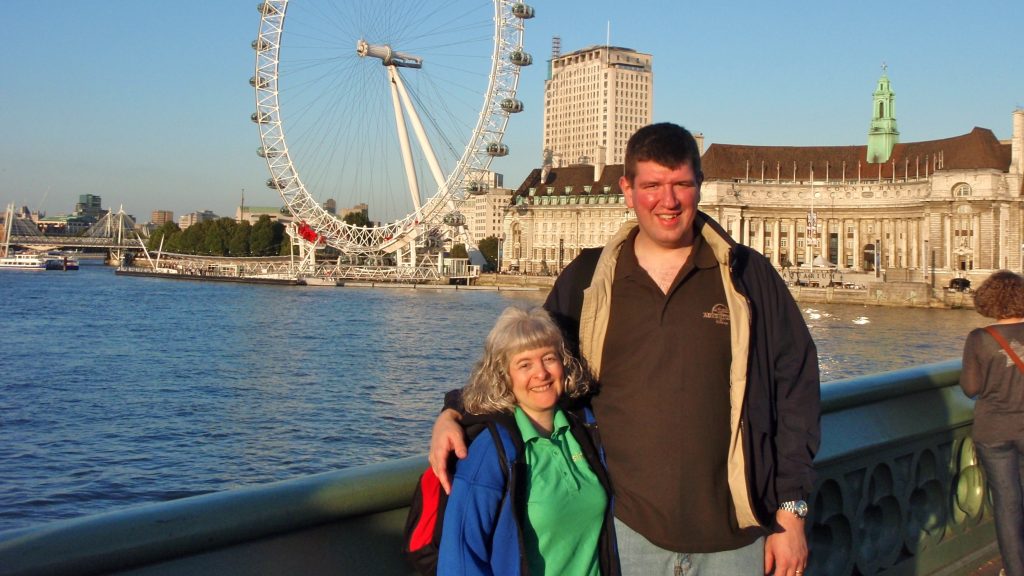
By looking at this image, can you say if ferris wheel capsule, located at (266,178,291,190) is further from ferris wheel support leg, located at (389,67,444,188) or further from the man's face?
the man's face

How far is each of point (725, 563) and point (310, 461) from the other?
38.9ft

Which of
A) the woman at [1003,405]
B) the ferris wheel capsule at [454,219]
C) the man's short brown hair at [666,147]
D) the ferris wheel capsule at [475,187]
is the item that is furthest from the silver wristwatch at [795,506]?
the ferris wheel capsule at [454,219]

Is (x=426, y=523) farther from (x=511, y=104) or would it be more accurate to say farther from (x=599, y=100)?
(x=599, y=100)

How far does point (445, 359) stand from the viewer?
2595 cm

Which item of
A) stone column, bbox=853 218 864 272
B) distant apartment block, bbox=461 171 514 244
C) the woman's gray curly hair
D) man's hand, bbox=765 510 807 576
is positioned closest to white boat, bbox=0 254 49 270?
distant apartment block, bbox=461 171 514 244

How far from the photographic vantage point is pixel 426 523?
2.07 meters

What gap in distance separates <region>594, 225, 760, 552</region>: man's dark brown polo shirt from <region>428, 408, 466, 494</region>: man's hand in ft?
1.51

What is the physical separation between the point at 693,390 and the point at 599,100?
134835mm

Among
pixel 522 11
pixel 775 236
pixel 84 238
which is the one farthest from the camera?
pixel 84 238

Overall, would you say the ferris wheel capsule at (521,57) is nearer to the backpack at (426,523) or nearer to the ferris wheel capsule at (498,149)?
the ferris wheel capsule at (498,149)

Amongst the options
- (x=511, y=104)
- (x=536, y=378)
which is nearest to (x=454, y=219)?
(x=511, y=104)

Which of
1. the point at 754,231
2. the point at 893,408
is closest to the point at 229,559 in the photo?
the point at 893,408

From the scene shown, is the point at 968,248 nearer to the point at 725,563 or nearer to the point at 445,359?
the point at 445,359

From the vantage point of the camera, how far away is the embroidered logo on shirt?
236 centimetres
